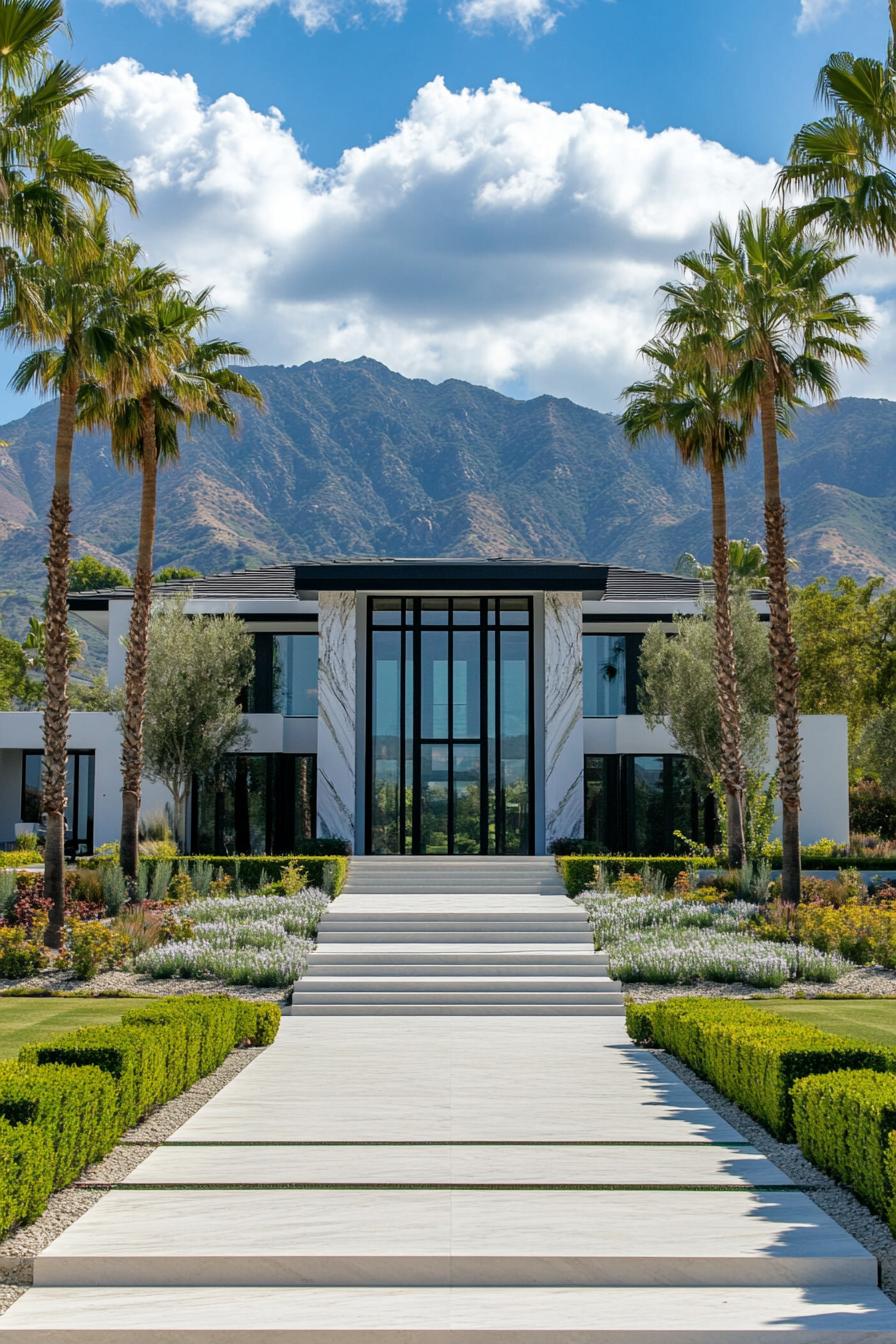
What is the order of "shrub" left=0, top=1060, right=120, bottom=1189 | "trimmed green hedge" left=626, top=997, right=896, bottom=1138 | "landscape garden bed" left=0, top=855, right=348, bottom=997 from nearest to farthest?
"shrub" left=0, top=1060, right=120, bottom=1189, "trimmed green hedge" left=626, top=997, right=896, bottom=1138, "landscape garden bed" left=0, top=855, right=348, bottom=997

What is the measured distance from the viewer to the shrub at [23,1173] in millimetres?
6609

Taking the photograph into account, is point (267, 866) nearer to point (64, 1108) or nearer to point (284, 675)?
point (284, 675)

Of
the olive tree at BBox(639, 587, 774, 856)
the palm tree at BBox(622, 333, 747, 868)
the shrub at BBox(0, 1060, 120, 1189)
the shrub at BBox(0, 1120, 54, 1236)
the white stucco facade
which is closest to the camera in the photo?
the shrub at BBox(0, 1120, 54, 1236)

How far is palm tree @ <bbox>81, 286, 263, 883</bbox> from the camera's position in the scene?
883 inches

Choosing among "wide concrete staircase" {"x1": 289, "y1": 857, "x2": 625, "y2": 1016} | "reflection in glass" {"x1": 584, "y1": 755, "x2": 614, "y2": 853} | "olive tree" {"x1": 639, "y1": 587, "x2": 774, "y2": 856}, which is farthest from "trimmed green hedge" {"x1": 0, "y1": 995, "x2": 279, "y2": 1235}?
"reflection in glass" {"x1": 584, "y1": 755, "x2": 614, "y2": 853}

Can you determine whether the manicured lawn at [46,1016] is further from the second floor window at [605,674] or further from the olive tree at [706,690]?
the second floor window at [605,674]

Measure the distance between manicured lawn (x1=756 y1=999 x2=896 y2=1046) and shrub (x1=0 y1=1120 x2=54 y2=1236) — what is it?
791 cm

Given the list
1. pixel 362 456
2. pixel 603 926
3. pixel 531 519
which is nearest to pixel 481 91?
pixel 603 926

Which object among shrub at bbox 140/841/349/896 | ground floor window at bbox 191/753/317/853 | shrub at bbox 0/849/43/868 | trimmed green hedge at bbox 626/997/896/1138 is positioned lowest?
trimmed green hedge at bbox 626/997/896/1138

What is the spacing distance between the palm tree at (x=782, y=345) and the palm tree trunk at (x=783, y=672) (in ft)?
0.05

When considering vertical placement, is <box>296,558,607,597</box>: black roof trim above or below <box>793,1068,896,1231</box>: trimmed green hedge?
above

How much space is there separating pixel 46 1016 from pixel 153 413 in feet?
39.2

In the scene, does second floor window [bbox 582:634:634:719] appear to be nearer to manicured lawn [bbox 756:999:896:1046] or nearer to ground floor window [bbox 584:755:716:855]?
ground floor window [bbox 584:755:716:855]

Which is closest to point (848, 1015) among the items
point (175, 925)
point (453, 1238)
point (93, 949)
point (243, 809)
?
point (453, 1238)
